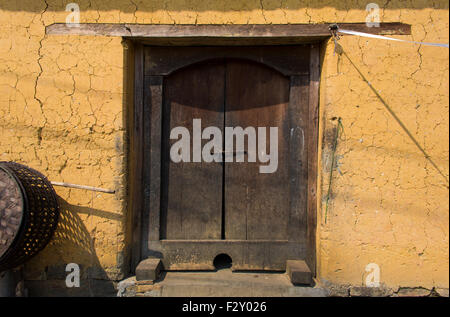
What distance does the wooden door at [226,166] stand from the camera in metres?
3.01

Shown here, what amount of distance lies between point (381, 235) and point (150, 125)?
7.94 feet

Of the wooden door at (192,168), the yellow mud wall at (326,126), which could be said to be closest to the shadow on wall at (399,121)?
the yellow mud wall at (326,126)

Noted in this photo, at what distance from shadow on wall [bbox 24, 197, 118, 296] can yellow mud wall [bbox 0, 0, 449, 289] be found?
0.5 inches

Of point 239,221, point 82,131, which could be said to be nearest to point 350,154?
point 239,221

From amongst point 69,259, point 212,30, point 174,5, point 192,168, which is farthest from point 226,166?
point 69,259

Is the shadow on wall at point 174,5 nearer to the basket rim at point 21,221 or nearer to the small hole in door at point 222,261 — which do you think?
the basket rim at point 21,221

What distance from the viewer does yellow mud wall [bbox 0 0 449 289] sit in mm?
2744

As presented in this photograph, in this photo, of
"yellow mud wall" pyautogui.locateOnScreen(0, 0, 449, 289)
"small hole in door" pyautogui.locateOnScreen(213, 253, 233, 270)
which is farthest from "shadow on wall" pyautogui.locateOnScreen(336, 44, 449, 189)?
"small hole in door" pyautogui.locateOnScreen(213, 253, 233, 270)

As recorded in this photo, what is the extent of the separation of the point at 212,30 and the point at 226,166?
4.26ft

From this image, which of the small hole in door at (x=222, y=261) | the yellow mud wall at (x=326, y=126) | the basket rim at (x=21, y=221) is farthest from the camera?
the small hole in door at (x=222, y=261)

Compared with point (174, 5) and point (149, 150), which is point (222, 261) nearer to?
point (149, 150)

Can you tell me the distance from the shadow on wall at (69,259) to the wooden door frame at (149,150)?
311 mm

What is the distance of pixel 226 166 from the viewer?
10.1 feet

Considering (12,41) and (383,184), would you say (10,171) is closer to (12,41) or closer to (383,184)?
(12,41)
